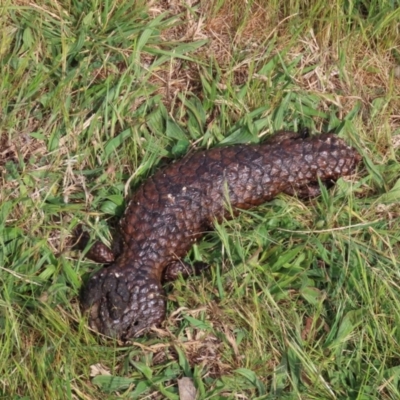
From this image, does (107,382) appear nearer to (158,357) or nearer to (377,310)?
(158,357)

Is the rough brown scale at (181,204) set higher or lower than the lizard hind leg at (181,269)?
higher

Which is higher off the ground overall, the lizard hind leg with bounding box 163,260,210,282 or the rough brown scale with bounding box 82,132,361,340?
the rough brown scale with bounding box 82,132,361,340

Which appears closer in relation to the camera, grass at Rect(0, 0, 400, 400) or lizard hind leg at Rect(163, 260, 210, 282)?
grass at Rect(0, 0, 400, 400)

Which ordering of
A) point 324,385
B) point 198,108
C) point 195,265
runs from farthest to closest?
point 198,108 < point 195,265 < point 324,385

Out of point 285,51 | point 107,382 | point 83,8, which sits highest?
point 83,8

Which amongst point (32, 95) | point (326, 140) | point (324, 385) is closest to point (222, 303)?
point (324, 385)
